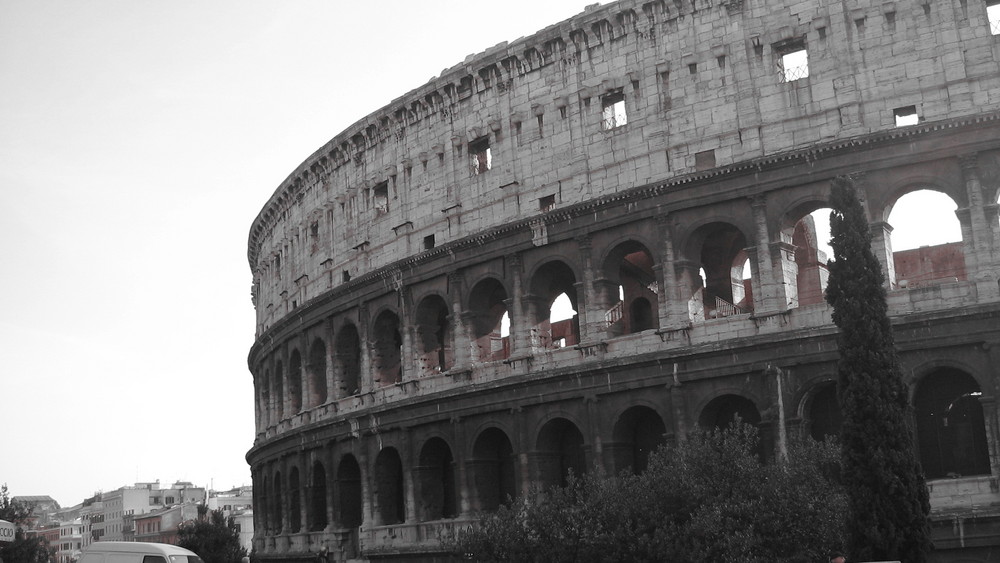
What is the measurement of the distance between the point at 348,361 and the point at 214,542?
12.7m

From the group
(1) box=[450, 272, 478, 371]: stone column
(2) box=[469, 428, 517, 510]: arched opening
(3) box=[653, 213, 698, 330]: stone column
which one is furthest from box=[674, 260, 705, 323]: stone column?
(1) box=[450, 272, 478, 371]: stone column

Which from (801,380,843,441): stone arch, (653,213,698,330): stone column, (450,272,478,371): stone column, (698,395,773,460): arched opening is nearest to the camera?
(801,380,843,441): stone arch

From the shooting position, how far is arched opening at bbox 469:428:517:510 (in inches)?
1241

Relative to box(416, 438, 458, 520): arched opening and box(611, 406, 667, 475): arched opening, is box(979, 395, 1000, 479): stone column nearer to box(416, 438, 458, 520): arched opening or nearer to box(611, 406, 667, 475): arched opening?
box(611, 406, 667, 475): arched opening

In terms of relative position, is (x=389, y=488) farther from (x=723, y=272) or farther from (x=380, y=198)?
(x=723, y=272)

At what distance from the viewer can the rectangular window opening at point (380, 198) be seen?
36562mm

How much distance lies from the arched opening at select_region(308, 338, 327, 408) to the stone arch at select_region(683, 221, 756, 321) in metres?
15.4

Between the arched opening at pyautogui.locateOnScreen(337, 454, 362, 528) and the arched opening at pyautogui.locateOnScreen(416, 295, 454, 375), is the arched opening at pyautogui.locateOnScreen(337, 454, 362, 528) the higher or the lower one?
the lower one

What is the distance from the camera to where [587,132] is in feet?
99.4

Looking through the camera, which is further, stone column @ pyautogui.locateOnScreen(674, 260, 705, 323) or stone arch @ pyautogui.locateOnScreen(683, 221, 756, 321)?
stone arch @ pyautogui.locateOnScreen(683, 221, 756, 321)

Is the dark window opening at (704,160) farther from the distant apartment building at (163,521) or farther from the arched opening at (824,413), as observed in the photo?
the distant apartment building at (163,521)

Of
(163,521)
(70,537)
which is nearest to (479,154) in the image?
(163,521)

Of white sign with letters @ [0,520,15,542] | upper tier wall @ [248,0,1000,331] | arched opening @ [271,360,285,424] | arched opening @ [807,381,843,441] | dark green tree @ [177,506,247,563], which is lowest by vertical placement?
dark green tree @ [177,506,247,563]

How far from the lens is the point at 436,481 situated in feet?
110
